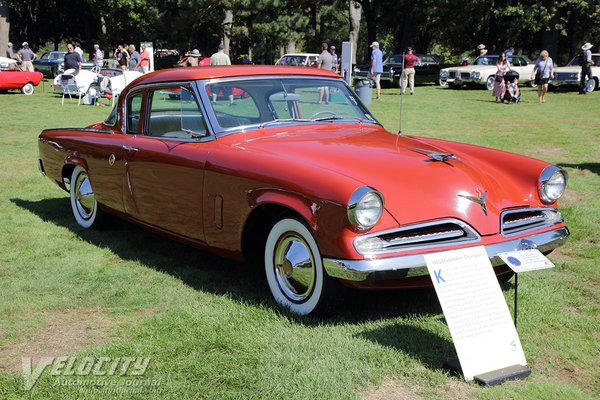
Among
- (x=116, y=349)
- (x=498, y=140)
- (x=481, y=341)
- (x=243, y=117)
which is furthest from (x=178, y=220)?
(x=498, y=140)

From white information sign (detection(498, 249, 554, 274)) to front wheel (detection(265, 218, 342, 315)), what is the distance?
97 centimetres

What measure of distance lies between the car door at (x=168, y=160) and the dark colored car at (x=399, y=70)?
23279 mm

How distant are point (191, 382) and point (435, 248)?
1504 mm

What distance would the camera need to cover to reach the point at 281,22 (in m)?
43.3

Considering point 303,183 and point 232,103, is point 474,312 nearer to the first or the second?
point 303,183

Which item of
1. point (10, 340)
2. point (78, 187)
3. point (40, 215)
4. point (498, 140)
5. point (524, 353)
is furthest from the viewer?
point (498, 140)

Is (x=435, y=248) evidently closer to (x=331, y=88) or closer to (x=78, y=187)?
(x=331, y=88)

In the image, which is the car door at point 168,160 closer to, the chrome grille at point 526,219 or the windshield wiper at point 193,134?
the windshield wiper at point 193,134

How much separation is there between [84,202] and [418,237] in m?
3.84

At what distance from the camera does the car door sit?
481 cm

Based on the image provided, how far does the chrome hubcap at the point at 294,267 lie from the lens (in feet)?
13.2

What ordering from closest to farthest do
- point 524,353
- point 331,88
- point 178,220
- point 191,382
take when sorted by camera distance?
point 191,382
point 524,353
point 178,220
point 331,88

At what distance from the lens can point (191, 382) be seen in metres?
3.32

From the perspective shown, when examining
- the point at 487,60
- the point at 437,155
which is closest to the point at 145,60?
the point at 487,60
